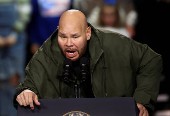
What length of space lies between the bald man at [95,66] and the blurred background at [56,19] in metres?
1.62

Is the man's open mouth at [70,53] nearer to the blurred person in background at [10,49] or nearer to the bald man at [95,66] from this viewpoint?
the bald man at [95,66]

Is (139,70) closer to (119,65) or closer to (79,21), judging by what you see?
(119,65)

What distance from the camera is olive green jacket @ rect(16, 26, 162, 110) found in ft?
7.30

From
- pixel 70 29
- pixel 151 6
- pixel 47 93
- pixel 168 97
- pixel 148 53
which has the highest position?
pixel 151 6

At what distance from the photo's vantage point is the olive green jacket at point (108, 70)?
7.30ft

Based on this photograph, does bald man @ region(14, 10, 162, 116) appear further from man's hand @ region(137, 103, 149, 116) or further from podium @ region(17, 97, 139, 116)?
podium @ region(17, 97, 139, 116)

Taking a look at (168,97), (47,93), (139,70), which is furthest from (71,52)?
(168,97)

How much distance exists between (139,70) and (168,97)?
1.80m

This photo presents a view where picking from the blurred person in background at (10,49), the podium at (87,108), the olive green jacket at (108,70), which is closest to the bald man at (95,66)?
the olive green jacket at (108,70)

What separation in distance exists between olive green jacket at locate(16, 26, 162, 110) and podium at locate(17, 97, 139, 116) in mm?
370

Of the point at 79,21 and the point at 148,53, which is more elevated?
the point at 79,21

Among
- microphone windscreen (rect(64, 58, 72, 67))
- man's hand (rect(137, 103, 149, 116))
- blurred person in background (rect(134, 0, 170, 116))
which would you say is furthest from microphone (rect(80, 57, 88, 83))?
blurred person in background (rect(134, 0, 170, 116))

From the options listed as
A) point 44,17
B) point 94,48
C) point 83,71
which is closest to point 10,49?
point 44,17

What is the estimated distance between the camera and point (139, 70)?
233 cm
